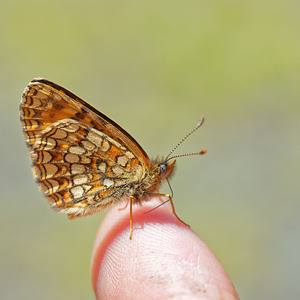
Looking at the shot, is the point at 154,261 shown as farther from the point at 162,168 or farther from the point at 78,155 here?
the point at 78,155

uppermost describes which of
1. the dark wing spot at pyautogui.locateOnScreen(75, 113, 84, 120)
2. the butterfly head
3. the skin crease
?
the dark wing spot at pyautogui.locateOnScreen(75, 113, 84, 120)

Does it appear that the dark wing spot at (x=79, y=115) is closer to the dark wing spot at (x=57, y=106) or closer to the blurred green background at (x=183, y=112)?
the dark wing spot at (x=57, y=106)

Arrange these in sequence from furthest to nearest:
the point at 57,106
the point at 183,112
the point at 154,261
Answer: the point at 183,112 → the point at 57,106 → the point at 154,261

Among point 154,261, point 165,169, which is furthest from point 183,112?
point 154,261

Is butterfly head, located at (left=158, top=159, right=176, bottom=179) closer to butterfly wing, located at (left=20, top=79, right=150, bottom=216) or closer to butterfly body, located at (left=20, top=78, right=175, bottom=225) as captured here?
butterfly body, located at (left=20, top=78, right=175, bottom=225)

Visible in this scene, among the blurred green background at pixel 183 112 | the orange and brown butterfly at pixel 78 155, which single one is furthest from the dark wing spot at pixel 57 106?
the blurred green background at pixel 183 112

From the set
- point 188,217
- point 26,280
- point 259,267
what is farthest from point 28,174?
point 259,267

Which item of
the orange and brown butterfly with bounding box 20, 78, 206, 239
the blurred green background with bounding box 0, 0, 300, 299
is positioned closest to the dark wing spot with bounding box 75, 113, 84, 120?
the orange and brown butterfly with bounding box 20, 78, 206, 239
